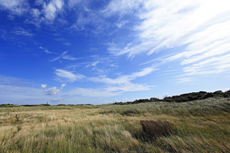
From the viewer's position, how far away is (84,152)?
3.54 metres

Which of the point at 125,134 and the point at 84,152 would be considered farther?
the point at 125,134

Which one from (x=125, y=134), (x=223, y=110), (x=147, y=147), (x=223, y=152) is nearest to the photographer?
(x=223, y=152)

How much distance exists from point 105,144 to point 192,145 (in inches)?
121

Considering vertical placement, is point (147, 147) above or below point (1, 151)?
below

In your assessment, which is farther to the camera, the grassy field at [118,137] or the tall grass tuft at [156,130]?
the tall grass tuft at [156,130]

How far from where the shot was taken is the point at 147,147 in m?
3.75

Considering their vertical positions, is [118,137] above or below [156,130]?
below

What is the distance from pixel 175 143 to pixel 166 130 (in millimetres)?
1554

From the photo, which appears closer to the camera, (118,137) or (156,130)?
(118,137)

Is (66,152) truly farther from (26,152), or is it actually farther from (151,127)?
(151,127)

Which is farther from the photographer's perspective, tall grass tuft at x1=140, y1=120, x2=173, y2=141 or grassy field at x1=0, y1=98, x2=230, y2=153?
tall grass tuft at x1=140, y1=120, x2=173, y2=141

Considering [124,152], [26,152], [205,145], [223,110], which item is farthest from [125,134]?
[223,110]

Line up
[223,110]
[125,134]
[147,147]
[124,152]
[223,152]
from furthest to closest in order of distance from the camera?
[223,110] → [125,134] → [147,147] → [124,152] → [223,152]

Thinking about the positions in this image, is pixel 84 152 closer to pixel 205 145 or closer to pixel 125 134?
pixel 125 134
